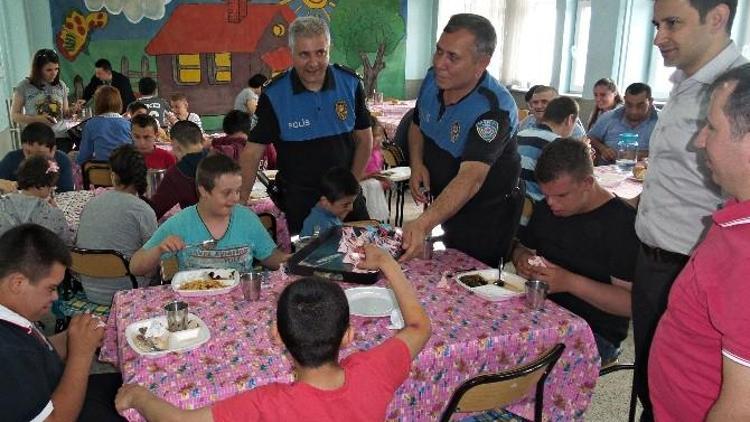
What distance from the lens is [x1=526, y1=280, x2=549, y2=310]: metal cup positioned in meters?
2.22

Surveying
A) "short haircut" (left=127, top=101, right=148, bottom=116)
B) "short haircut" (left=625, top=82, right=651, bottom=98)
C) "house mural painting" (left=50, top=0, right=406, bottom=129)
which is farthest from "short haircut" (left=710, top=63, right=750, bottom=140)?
"house mural painting" (left=50, top=0, right=406, bottom=129)

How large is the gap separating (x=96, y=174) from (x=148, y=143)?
492mm

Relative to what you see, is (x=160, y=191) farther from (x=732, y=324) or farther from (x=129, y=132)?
(x=732, y=324)

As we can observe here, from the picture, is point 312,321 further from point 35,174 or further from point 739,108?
point 35,174

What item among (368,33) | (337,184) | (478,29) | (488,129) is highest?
(368,33)

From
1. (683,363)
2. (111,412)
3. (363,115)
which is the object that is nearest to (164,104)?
(363,115)

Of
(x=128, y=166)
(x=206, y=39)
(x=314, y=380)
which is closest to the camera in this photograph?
(x=314, y=380)

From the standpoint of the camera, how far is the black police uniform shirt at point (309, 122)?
3.33 meters

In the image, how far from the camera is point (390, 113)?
29.2 ft

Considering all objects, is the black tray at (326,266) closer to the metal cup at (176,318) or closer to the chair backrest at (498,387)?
the metal cup at (176,318)

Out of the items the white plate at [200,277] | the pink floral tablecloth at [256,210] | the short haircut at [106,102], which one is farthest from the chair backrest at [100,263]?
the short haircut at [106,102]

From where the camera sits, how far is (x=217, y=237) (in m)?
2.79

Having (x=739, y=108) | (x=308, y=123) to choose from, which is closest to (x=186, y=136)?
(x=308, y=123)

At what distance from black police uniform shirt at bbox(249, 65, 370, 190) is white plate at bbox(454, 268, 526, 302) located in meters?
1.30
